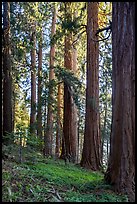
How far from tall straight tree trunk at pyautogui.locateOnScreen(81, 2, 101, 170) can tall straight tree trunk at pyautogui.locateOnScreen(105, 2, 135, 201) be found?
5.27 m

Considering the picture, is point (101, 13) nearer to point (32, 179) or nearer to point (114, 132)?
point (114, 132)

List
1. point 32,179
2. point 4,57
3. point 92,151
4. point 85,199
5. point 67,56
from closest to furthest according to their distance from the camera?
point 85,199 < point 32,179 < point 4,57 < point 92,151 < point 67,56

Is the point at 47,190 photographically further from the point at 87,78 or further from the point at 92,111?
the point at 87,78

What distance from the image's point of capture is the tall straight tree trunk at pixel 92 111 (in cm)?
1157

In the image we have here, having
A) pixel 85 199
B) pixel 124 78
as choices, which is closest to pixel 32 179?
pixel 85 199

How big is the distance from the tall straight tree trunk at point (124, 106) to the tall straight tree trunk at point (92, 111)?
5.27 m

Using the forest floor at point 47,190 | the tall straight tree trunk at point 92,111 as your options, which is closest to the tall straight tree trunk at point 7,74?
the tall straight tree trunk at point 92,111

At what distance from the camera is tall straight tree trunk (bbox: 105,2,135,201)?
5961 millimetres

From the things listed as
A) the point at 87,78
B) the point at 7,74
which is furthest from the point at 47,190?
the point at 87,78

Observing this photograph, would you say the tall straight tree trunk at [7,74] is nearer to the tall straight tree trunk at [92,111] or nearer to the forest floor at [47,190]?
the tall straight tree trunk at [92,111]

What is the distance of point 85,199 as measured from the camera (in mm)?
5016

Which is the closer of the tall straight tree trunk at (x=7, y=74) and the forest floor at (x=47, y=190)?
the forest floor at (x=47, y=190)

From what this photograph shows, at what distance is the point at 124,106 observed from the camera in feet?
19.8

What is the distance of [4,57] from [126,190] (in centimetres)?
643
